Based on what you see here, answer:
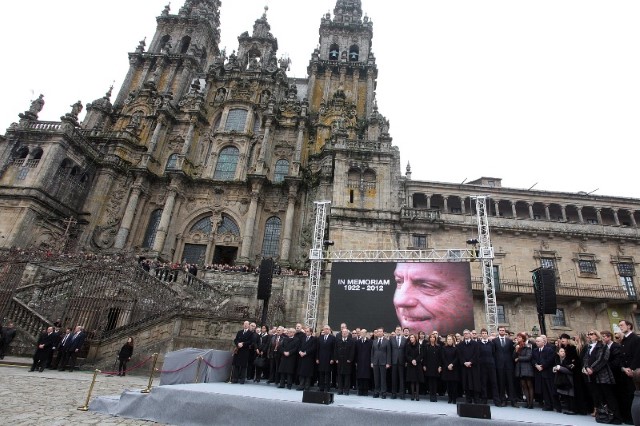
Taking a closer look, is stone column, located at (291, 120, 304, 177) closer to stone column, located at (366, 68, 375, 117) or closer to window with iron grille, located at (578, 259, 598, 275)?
stone column, located at (366, 68, 375, 117)

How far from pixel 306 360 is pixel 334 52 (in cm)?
3566

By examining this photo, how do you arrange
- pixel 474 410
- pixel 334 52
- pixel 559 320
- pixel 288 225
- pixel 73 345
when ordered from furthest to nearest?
pixel 334 52, pixel 288 225, pixel 559 320, pixel 73 345, pixel 474 410

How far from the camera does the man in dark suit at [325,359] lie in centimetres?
923

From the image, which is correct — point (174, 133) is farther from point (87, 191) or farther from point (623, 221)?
point (623, 221)

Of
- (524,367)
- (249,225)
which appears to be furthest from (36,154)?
(524,367)

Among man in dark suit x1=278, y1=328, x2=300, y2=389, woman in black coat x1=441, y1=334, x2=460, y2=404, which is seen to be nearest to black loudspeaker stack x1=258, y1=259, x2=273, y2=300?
man in dark suit x1=278, y1=328, x2=300, y2=389

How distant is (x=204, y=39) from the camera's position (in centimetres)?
4081

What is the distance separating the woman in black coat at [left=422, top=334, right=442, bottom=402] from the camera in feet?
28.4

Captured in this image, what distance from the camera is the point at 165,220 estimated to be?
90.4 feet

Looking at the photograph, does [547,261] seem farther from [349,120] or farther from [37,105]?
[37,105]

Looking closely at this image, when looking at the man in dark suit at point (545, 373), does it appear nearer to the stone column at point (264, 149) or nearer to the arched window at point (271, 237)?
the arched window at point (271, 237)

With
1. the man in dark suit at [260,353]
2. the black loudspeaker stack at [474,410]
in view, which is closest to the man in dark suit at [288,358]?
the man in dark suit at [260,353]

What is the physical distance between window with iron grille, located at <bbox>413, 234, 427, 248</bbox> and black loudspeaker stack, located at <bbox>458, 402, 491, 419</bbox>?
60.9 feet

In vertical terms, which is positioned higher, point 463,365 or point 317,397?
point 463,365
